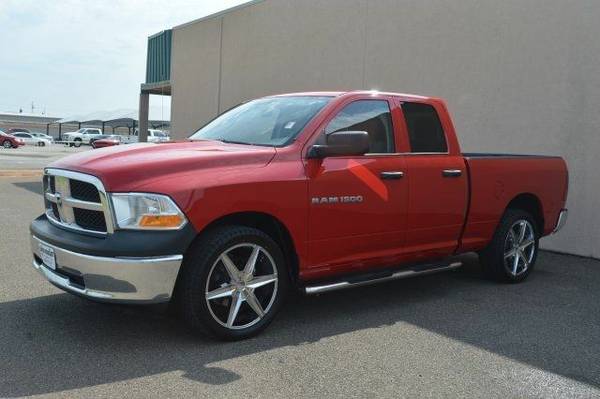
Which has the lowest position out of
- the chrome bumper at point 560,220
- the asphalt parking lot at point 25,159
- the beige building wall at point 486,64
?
the asphalt parking lot at point 25,159

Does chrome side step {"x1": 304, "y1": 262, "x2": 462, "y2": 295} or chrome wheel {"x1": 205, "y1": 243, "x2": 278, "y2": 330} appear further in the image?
chrome side step {"x1": 304, "y1": 262, "x2": 462, "y2": 295}

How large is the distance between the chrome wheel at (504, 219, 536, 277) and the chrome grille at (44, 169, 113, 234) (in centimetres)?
437

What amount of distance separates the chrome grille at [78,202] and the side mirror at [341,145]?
5.29 feet

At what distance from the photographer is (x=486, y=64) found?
9.34 metres

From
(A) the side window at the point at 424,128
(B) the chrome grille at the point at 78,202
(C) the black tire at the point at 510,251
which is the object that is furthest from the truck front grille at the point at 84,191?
(C) the black tire at the point at 510,251

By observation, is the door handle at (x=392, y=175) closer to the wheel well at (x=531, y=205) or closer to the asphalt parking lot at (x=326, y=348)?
the asphalt parking lot at (x=326, y=348)

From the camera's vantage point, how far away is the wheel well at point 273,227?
14.6 ft

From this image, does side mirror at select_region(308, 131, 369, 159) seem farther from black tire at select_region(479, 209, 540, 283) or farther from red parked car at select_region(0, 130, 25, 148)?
red parked car at select_region(0, 130, 25, 148)

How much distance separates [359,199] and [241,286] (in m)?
1.25

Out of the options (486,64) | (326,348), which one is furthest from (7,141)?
(326,348)

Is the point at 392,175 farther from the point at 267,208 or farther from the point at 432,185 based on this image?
the point at 267,208

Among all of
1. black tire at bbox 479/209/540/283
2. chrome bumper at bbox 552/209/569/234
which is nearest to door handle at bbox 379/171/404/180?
black tire at bbox 479/209/540/283

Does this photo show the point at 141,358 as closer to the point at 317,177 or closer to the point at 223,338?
the point at 223,338

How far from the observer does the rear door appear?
5504 mm
